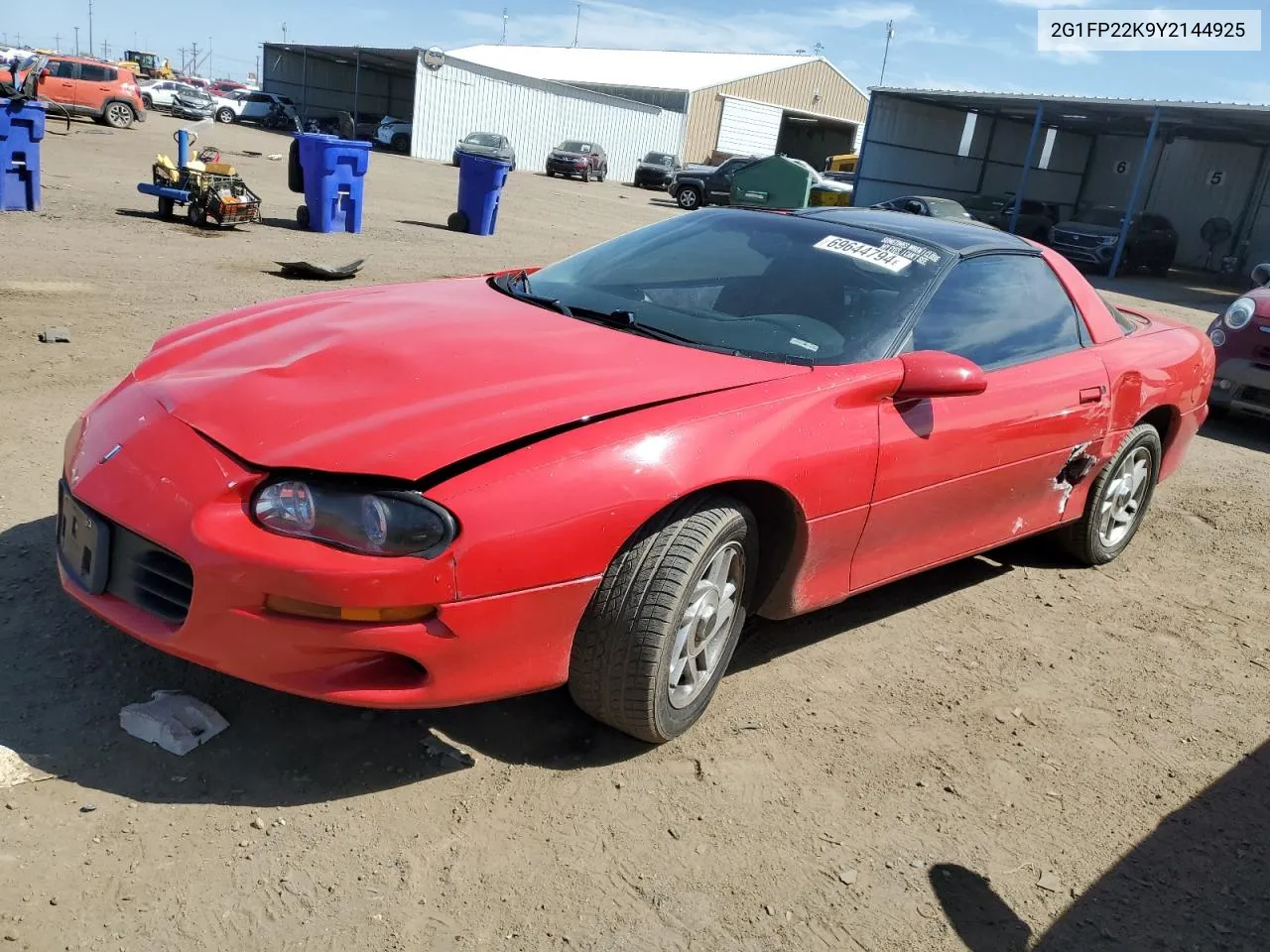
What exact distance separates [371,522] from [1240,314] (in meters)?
7.49

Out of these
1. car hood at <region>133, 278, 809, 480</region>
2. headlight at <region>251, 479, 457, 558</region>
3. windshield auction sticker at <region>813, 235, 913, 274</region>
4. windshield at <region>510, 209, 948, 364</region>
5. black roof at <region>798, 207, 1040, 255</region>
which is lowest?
headlight at <region>251, 479, 457, 558</region>

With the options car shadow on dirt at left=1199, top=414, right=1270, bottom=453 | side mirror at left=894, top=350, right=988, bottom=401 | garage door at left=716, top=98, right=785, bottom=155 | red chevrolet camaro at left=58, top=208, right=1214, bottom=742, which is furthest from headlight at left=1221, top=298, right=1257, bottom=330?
garage door at left=716, top=98, right=785, bottom=155

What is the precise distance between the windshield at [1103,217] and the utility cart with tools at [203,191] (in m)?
20.9

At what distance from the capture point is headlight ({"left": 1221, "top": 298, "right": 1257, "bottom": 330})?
7621 mm

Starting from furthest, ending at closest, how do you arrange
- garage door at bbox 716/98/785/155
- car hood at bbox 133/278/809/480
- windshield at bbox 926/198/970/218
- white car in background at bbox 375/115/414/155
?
1. garage door at bbox 716/98/785/155
2. white car in background at bbox 375/115/414/155
3. windshield at bbox 926/198/970/218
4. car hood at bbox 133/278/809/480

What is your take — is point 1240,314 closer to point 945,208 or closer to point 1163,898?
point 1163,898

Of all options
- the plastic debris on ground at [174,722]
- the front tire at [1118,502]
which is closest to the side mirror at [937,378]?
the front tire at [1118,502]

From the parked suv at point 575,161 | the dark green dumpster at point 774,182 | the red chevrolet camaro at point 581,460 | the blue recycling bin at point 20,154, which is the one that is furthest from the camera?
the parked suv at point 575,161

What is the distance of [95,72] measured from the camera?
98.3ft

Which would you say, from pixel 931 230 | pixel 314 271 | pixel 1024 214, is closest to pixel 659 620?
pixel 931 230

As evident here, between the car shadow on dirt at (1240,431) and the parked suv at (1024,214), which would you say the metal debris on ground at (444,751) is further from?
the parked suv at (1024,214)

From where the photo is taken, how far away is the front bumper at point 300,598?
2268 mm

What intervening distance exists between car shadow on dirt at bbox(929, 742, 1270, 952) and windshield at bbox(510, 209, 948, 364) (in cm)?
155

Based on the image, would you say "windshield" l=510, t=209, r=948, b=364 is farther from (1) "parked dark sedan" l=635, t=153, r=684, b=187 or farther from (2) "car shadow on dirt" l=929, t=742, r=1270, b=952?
(1) "parked dark sedan" l=635, t=153, r=684, b=187
